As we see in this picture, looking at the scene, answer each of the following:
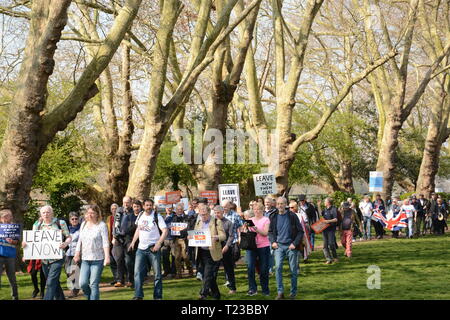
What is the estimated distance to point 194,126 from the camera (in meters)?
45.8

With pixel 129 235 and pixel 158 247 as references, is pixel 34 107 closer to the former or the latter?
pixel 129 235

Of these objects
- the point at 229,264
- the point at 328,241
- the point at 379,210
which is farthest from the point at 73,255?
the point at 379,210

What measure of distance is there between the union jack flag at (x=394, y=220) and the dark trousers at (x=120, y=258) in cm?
1701

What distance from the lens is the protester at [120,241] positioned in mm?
15461

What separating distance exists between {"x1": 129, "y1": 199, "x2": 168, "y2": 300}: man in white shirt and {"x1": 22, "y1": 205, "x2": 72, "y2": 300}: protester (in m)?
1.25

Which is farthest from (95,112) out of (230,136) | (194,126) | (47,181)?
(194,126)

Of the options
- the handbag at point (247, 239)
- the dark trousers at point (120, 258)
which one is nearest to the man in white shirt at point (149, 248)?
the handbag at point (247, 239)

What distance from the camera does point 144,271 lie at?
12.8m

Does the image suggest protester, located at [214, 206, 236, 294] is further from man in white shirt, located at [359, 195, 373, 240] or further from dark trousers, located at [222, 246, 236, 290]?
man in white shirt, located at [359, 195, 373, 240]

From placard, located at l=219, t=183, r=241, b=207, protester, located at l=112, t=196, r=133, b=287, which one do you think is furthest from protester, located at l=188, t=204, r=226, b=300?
placard, located at l=219, t=183, r=241, b=207

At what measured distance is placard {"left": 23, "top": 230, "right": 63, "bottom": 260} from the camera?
1205 centimetres

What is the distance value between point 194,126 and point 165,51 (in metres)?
26.8

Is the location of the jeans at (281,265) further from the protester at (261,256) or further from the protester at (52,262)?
the protester at (52,262)

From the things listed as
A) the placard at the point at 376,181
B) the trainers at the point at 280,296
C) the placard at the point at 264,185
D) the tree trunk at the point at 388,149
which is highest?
the tree trunk at the point at 388,149
